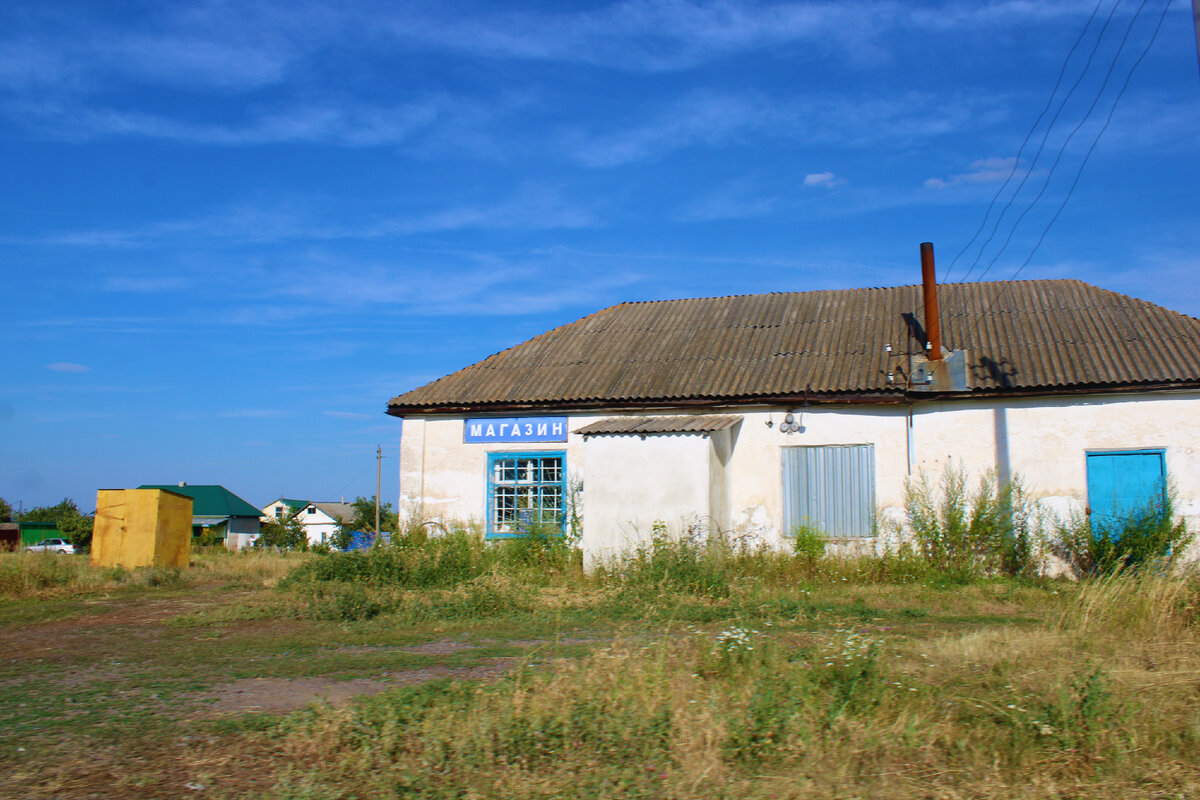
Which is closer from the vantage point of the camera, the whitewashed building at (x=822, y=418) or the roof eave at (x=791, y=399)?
the roof eave at (x=791, y=399)

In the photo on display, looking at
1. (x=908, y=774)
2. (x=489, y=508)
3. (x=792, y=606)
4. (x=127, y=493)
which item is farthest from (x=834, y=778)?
(x=127, y=493)

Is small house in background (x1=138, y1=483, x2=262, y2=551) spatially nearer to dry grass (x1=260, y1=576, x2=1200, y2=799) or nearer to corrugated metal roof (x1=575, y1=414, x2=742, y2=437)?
corrugated metal roof (x1=575, y1=414, x2=742, y2=437)

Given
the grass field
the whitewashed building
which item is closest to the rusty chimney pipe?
the whitewashed building

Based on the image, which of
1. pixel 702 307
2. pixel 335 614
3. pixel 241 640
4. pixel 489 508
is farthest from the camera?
pixel 702 307

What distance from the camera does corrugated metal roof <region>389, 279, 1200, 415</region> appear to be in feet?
40.6

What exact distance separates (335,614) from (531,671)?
159 inches

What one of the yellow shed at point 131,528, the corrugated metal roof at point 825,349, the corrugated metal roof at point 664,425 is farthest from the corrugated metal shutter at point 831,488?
the yellow shed at point 131,528

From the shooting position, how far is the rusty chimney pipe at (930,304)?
13.0 meters

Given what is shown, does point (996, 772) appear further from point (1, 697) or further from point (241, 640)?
point (241, 640)

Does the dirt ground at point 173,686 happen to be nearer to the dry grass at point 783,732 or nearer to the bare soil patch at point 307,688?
the bare soil patch at point 307,688

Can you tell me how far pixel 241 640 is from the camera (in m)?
8.05

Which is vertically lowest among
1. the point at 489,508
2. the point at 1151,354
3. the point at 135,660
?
the point at 135,660

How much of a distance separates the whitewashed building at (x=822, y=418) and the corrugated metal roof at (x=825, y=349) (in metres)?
0.04

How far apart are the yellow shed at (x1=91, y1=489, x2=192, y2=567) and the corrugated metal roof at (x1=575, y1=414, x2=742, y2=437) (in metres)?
8.19
